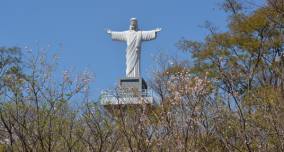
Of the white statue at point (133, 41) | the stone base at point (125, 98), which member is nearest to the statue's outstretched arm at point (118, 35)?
the white statue at point (133, 41)

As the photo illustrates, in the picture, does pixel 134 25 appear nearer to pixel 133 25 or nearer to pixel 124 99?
pixel 133 25

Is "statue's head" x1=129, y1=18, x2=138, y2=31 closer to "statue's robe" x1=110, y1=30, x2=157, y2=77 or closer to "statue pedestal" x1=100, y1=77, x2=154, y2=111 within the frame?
"statue's robe" x1=110, y1=30, x2=157, y2=77

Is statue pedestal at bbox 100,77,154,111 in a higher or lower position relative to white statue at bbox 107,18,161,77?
lower

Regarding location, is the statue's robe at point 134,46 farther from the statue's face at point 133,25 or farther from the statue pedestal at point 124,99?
the statue pedestal at point 124,99

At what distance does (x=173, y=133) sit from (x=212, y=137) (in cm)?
81

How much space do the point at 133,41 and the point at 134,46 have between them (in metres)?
0.23

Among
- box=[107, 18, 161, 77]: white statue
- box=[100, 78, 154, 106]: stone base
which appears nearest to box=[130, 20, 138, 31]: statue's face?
box=[107, 18, 161, 77]: white statue

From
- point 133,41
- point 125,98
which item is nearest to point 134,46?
point 133,41

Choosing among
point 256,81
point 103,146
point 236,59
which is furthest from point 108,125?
point 236,59

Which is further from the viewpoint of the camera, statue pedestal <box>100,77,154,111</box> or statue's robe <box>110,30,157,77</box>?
statue's robe <box>110,30,157,77</box>

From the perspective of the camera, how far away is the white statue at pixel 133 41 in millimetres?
28516

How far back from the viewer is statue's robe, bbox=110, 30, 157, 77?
2852cm

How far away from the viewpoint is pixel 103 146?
14680 millimetres

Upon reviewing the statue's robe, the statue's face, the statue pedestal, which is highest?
the statue's face
